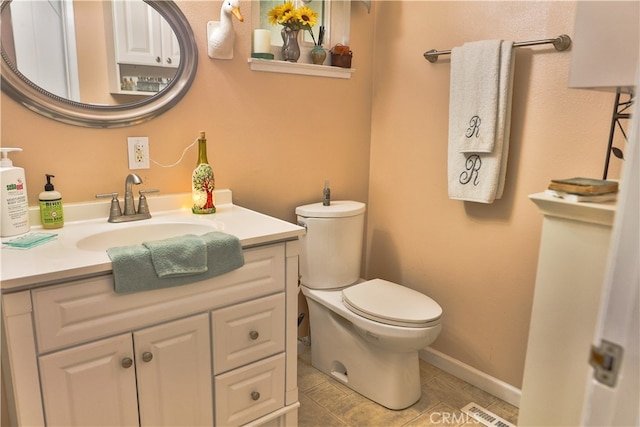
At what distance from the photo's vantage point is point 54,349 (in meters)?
1.17

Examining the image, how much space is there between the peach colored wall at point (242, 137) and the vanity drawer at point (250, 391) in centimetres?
74

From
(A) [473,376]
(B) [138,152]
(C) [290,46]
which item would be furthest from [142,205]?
(A) [473,376]

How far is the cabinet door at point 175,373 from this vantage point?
4.35 feet

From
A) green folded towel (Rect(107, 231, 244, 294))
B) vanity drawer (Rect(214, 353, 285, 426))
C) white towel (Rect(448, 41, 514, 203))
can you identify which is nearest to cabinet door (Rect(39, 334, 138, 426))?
green folded towel (Rect(107, 231, 244, 294))

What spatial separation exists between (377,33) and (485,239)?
1155mm

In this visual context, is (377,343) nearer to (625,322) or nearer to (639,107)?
(625,322)

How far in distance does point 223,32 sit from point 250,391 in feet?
4.37

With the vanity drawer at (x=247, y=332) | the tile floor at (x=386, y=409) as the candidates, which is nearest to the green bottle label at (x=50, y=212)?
the vanity drawer at (x=247, y=332)

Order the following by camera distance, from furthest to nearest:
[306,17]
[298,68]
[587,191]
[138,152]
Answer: [298,68]
[306,17]
[138,152]
[587,191]

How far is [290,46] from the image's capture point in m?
2.01

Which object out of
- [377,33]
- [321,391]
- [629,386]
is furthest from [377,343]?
[377,33]

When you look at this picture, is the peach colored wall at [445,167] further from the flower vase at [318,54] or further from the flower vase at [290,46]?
the flower vase at [290,46]

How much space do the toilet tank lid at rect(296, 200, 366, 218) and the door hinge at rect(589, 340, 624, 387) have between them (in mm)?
1501

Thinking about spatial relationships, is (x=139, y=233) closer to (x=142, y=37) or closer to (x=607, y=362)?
(x=142, y=37)
